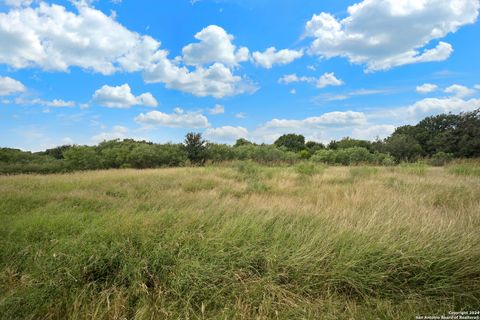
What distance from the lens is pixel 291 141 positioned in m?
64.2

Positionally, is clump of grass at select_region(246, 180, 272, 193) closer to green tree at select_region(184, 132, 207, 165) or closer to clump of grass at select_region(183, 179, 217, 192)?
clump of grass at select_region(183, 179, 217, 192)

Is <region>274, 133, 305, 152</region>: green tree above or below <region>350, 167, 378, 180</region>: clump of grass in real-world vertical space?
above

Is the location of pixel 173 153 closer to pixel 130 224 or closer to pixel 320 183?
pixel 320 183

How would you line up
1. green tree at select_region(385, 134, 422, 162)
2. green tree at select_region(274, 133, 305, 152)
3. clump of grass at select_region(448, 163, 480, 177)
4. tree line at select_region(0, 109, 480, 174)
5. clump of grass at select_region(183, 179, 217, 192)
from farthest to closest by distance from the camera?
green tree at select_region(274, 133, 305, 152) < green tree at select_region(385, 134, 422, 162) < tree line at select_region(0, 109, 480, 174) < clump of grass at select_region(448, 163, 480, 177) < clump of grass at select_region(183, 179, 217, 192)

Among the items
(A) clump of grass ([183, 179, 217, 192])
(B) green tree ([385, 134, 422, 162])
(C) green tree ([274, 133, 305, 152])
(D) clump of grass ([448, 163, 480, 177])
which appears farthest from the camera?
(C) green tree ([274, 133, 305, 152])

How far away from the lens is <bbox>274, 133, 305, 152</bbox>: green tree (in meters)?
62.6

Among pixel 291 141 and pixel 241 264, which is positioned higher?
pixel 291 141

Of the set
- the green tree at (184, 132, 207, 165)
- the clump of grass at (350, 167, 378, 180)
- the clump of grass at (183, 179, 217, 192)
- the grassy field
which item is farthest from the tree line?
the grassy field

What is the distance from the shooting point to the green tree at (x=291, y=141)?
6262 centimetres

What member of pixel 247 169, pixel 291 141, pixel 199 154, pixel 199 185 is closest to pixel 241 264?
pixel 199 185

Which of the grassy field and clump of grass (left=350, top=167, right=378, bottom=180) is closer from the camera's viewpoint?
the grassy field

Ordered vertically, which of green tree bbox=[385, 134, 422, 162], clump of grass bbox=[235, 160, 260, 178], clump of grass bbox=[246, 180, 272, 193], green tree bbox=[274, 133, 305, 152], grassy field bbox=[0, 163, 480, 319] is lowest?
grassy field bbox=[0, 163, 480, 319]

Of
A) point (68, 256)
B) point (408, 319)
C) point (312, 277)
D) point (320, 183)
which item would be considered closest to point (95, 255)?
point (68, 256)

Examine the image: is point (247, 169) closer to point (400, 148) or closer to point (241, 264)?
point (241, 264)
